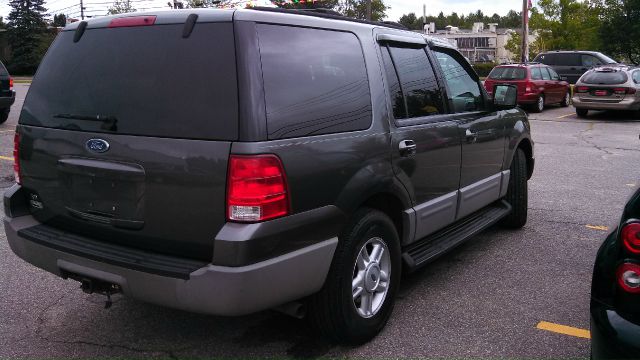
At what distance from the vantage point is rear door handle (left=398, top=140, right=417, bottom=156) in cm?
362

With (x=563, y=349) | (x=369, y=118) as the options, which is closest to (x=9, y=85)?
(x=369, y=118)

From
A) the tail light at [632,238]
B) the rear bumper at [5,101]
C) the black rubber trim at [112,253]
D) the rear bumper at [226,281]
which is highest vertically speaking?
the rear bumper at [5,101]

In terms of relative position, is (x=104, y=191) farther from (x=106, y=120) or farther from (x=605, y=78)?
(x=605, y=78)

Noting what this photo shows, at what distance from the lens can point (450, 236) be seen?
4.41 m

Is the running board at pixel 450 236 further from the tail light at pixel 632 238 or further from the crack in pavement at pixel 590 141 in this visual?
the crack in pavement at pixel 590 141

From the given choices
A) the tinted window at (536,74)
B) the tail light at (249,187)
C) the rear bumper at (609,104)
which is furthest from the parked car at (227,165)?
the tinted window at (536,74)

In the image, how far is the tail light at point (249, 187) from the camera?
2703mm

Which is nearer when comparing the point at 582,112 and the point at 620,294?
the point at 620,294

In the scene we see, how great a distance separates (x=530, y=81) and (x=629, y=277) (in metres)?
17.2

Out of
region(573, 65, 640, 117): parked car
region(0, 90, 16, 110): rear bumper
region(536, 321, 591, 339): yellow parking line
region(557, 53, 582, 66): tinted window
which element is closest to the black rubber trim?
region(536, 321, 591, 339): yellow parking line

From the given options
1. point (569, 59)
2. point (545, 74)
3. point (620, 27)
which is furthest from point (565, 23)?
point (545, 74)

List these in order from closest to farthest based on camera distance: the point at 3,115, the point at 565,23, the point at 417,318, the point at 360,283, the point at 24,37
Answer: the point at 360,283, the point at 417,318, the point at 3,115, the point at 565,23, the point at 24,37

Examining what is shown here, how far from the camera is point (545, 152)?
36.8 ft

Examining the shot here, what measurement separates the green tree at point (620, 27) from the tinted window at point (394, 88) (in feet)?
153
